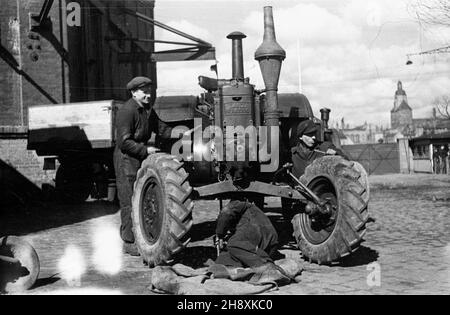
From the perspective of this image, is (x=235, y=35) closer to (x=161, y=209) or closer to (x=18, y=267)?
(x=161, y=209)

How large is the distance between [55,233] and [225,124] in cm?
457

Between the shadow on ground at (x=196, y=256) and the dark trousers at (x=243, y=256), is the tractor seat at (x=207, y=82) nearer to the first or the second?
the shadow on ground at (x=196, y=256)

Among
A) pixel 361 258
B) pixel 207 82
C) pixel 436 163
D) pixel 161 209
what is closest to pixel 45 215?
pixel 207 82

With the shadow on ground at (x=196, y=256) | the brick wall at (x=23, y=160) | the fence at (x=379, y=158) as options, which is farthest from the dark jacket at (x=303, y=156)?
the fence at (x=379, y=158)

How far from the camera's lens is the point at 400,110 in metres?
156

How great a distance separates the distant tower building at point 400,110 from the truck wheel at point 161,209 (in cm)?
15495

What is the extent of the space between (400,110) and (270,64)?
519 feet

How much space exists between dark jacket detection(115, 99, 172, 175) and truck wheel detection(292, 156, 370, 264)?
2.22 meters

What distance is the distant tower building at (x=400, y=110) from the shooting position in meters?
154

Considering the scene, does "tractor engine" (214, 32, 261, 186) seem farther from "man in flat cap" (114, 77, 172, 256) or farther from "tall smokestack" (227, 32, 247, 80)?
A: "man in flat cap" (114, 77, 172, 256)

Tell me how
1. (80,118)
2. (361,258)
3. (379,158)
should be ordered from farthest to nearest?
1. (379,158)
2. (80,118)
3. (361,258)

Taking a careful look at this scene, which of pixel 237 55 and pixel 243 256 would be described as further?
pixel 237 55

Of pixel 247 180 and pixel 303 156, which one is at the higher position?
pixel 303 156
